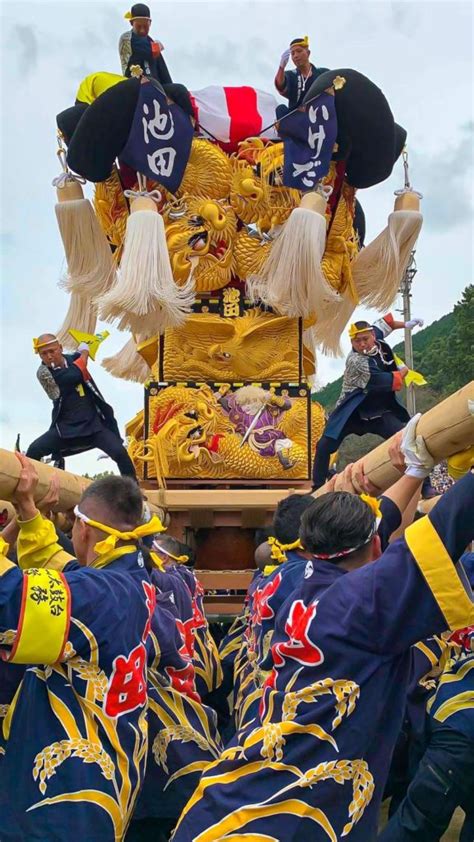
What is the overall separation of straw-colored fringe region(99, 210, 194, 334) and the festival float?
0.01 metres

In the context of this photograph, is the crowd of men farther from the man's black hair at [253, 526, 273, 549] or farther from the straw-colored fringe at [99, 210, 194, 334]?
the straw-colored fringe at [99, 210, 194, 334]

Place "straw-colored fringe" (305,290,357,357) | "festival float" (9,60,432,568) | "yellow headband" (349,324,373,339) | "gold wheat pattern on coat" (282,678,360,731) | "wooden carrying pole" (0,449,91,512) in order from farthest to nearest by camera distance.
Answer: "straw-colored fringe" (305,290,357,357)
"festival float" (9,60,432,568)
"yellow headband" (349,324,373,339)
"wooden carrying pole" (0,449,91,512)
"gold wheat pattern on coat" (282,678,360,731)

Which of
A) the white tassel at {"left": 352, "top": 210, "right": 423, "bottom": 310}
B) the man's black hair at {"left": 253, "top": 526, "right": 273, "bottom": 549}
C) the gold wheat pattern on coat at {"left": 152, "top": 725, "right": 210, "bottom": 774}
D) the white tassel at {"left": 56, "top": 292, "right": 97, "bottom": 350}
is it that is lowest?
the gold wheat pattern on coat at {"left": 152, "top": 725, "right": 210, "bottom": 774}

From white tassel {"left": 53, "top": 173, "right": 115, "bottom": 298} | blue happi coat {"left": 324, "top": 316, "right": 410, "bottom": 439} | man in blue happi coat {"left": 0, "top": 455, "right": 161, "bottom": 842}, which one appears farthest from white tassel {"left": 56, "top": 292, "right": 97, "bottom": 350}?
man in blue happi coat {"left": 0, "top": 455, "right": 161, "bottom": 842}

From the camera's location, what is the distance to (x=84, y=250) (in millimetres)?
6168

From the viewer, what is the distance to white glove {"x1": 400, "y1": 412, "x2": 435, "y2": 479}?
7.02 ft

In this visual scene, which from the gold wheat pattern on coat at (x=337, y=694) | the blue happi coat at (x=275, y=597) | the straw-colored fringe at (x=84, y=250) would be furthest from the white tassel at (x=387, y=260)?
the gold wheat pattern on coat at (x=337, y=694)

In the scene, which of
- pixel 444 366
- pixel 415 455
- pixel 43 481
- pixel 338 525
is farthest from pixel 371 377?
pixel 444 366

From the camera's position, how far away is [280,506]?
308 cm

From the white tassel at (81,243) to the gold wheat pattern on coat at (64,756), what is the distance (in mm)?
4701

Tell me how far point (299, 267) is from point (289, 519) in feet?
9.21

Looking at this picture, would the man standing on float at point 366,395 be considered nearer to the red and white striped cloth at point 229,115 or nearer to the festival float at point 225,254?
the festival float at point 225,254

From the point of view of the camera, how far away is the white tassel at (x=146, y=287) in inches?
205

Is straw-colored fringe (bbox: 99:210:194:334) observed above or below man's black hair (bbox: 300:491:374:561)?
above
